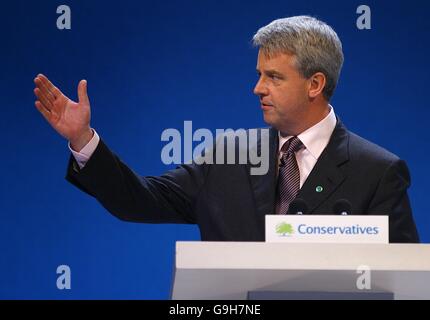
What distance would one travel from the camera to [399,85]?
3.32 meters

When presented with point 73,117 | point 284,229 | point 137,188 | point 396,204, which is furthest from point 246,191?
point 284,229

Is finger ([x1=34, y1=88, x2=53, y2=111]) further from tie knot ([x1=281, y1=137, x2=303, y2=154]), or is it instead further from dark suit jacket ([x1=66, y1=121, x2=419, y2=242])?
tie knot ([x1=281, y1=137, x2=303, y2=154])

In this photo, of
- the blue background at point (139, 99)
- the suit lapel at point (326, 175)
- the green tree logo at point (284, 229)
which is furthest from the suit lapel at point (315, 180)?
the blue background at point (139, 99)

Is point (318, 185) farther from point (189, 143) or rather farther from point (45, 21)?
point (45, 21)

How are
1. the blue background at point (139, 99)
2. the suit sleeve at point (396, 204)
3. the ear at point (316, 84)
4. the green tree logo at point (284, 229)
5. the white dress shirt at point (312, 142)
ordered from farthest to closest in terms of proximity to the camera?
1. the blue background at point (139, 99)
2. the ear at point (316, 84)
3. the white dress shirt at point (312, 142)
4. the suit sleeve at point (396, 204)
5. the green tree logo at point (284, 229)

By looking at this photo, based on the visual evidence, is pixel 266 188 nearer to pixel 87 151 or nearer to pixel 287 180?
pixel 287 180

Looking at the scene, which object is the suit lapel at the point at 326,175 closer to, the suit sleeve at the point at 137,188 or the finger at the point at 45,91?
the suit sleeve at the point at 137,188

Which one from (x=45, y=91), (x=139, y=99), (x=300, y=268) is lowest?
(x=300, y=268)

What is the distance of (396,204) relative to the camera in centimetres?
223

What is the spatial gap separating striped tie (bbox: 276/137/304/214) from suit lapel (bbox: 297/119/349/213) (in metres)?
0.04

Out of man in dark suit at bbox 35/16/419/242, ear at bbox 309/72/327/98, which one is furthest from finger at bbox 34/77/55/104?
ear at bbox 309/72/327/98

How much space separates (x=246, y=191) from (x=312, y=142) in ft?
0.76

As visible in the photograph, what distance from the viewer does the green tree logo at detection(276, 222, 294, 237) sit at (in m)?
1.52

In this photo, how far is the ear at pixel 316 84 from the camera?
2.50 m
